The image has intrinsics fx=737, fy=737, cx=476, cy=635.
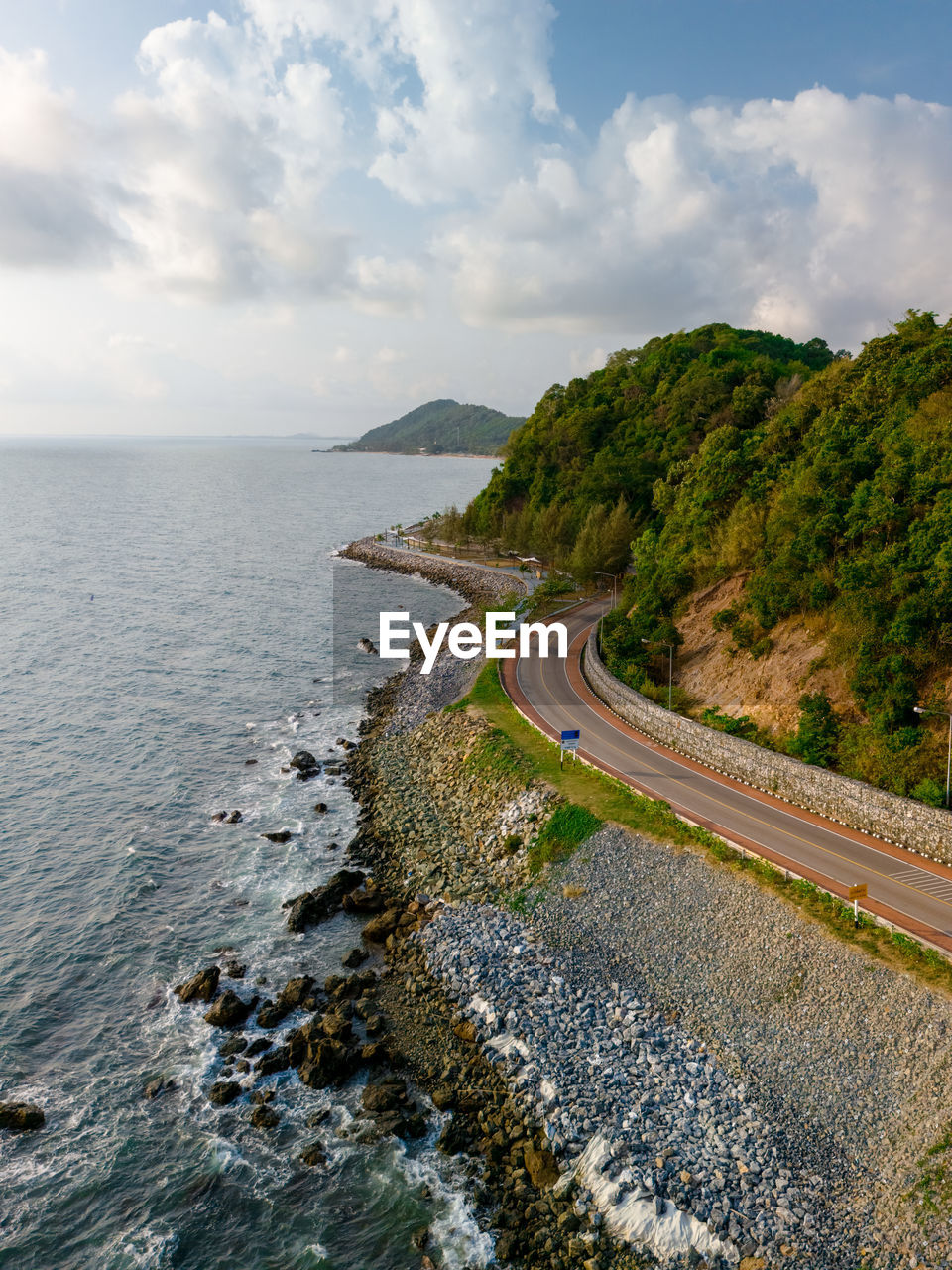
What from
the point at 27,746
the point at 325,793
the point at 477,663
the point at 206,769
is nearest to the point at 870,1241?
the point at 325,793

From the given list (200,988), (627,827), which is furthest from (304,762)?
(627,827)

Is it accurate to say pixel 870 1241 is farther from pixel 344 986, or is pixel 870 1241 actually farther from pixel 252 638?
pixel 252 638

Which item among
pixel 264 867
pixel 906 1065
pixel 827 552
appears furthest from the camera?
pixel 827 552

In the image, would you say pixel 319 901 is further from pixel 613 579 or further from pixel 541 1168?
pixel 613 579

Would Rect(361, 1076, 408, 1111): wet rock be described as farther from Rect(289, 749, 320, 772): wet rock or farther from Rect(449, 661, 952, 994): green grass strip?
Rect(289, 749, 320, 772): wet rock

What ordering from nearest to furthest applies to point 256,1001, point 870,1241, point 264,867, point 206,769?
point 870,1241 → point 256,1001 → point 264,867 → point 206,769
